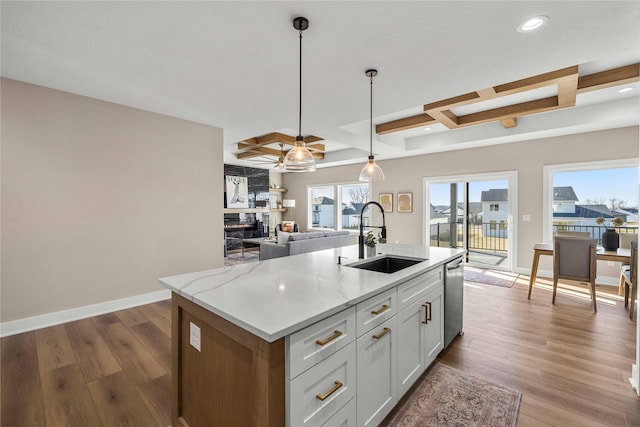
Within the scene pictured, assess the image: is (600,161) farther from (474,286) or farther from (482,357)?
(482,357)

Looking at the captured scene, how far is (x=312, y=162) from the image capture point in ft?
7.54

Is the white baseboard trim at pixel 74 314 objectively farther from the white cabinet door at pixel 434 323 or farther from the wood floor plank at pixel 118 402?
the white cabinet door at pixel 434 323

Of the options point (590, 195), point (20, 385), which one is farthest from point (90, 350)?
point (590, 195)

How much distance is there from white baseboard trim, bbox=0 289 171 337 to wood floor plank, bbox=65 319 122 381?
0.35 ft

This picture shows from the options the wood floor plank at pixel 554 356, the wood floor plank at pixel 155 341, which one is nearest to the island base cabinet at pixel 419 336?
the wood floor plank at pixel 554 356

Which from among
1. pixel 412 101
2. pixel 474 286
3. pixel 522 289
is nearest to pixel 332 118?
pixel 412 101

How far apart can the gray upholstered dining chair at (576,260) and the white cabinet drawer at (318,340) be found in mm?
3663

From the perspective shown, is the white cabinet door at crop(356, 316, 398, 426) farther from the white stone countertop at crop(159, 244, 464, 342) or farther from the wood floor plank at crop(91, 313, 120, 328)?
the wood floor plank at crop(91, 313, 120, 328)

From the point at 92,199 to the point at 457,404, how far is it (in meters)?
4.01

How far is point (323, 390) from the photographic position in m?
1.17

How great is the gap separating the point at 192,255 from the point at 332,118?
109 inches

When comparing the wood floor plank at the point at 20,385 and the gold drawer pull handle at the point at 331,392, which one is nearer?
the gold drawer pull handle at the point at 331,392

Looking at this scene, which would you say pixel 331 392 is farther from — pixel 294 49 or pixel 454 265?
pixel 294 49

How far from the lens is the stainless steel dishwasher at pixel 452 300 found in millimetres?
2408
